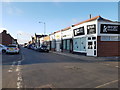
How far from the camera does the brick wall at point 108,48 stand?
1953 centimetres

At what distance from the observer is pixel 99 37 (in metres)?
19.6

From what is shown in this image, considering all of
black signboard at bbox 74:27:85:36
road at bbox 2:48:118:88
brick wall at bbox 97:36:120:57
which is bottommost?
road at bbox 2:48:118:88

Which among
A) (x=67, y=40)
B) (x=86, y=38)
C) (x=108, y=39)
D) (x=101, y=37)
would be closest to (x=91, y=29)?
(x=86, y=38)

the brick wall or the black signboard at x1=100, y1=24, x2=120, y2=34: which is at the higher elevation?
the black signboard at x1=100, y1=24, x2=120, y2=34

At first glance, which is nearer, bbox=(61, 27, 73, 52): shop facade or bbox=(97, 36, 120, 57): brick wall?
bbox=(97, 36, 120, 57): brick wall

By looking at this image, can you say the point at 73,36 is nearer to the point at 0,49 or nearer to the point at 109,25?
the point at 109,25

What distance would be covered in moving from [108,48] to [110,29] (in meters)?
2.94

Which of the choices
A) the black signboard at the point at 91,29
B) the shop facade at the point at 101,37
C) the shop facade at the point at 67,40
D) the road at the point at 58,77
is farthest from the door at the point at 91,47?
the road at the point at 58,77

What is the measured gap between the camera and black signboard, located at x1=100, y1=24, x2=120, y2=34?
19811 mm

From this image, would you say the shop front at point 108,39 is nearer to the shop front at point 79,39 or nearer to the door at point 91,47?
the door at point 91,47

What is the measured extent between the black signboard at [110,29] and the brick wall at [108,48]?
1552 mm

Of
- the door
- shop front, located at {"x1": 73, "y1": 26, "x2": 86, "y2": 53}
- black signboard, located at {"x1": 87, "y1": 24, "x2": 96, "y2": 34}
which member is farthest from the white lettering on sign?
shop front, located at {"x1": 73, "y1": 26, "x2": 86, "y2": 53}

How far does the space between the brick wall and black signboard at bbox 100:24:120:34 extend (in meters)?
1.55

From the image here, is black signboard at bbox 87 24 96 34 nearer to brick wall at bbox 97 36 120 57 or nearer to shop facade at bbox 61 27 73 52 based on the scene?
brick wall at bbox 97 36 120 57
